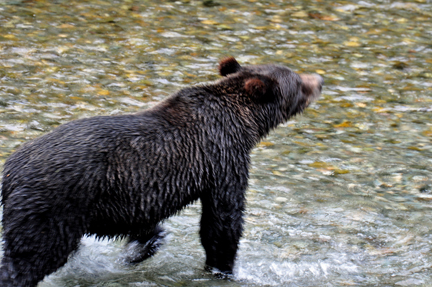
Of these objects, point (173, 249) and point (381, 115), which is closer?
point (173, 249)

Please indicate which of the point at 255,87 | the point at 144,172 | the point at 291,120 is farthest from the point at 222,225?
the point at 291,120

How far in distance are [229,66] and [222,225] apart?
169cm

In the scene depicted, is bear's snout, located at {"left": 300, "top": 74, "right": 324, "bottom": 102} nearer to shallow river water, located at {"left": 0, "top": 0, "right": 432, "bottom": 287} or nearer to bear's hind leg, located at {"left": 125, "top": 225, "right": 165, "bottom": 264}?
shallow river water, located at {"left": 0, "top": 0, "right": 432, "bottom": 287}

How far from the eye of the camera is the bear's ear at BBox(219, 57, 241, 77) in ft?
19.6

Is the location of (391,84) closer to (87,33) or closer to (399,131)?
(399,131)

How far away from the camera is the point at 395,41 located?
12.2 meters

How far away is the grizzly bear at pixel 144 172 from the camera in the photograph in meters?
4.22

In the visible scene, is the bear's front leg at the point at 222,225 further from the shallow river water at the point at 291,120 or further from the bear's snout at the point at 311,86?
the bear's snout at the point at 311,86

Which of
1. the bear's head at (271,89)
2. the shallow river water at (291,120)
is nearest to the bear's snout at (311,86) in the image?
the bear's head at (271,89)

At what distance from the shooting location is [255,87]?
5.53 metres

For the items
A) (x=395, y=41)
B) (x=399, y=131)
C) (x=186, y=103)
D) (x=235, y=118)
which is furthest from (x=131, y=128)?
(x=395, y=41)

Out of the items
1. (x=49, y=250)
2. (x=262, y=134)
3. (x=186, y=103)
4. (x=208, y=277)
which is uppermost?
(x=186, y=103)

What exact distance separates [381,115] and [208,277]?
195 inches

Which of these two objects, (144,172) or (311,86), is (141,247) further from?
(311,86)
